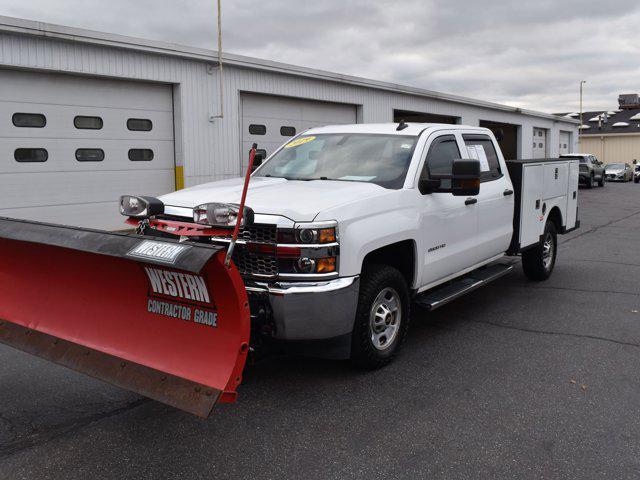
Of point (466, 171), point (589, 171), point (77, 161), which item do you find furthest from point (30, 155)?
point (589, 171)

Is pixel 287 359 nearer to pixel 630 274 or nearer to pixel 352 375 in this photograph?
pixel 352 375

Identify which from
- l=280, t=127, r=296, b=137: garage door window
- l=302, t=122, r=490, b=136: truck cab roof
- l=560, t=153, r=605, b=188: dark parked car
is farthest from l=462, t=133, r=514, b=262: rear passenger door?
l=560, t=153, r=605, b=188: dark parked car

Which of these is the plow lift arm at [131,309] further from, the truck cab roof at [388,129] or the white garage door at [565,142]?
the white garage door at [565,142]

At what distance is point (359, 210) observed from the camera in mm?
4449

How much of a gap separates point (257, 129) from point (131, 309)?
11.2 metres

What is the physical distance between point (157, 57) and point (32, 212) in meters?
3.94

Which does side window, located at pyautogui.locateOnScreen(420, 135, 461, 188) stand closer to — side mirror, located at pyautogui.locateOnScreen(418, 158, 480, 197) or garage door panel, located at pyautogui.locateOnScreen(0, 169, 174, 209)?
side mirror, located at pyautogui.locateOnScreen(418, 158, 480, 197)

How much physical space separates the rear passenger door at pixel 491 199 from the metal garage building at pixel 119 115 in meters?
7.67

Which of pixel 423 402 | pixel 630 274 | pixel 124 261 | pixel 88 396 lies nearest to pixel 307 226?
pixel 124 261

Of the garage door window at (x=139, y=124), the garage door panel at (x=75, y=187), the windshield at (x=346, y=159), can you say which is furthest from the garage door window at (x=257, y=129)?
the windshield at (x=346, y=159)

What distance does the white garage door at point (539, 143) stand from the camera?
33.3 meters

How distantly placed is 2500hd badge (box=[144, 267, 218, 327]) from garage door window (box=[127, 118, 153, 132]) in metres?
9.04

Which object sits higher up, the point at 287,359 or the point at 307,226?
the point at 307,226

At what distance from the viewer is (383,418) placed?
3992 millimetres
